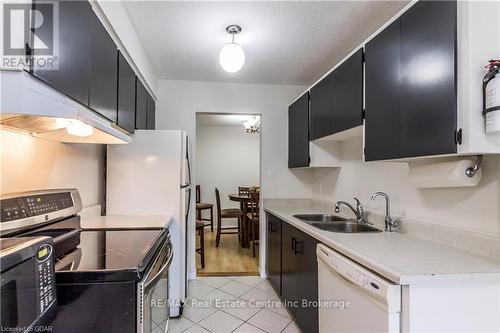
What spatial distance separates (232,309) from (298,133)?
1926 mm

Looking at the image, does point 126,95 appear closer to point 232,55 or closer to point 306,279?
point 232,55

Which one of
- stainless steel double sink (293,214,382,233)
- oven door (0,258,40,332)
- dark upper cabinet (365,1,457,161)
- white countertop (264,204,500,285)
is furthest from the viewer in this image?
stainless steel double sink (293,214,382,233)

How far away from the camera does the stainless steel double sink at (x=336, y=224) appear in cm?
221

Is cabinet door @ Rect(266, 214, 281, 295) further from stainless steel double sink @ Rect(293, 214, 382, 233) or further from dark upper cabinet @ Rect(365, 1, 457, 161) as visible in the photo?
dark upper cabinet @ Rect(365, 1, 457, 161)

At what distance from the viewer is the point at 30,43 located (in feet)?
2.83

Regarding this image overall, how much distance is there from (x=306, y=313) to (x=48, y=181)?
1.87 meters

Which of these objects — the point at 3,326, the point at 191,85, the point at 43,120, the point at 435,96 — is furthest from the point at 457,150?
the point at 191,85

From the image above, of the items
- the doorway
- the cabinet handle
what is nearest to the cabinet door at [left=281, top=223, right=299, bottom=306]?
the cabinet handle

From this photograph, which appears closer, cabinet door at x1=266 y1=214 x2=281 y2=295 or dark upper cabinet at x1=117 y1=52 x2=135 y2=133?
dark upper cabinet at x1=117 y1=52 x2=135 y2=133

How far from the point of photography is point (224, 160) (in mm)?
6289

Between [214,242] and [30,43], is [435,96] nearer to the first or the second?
[30,43]

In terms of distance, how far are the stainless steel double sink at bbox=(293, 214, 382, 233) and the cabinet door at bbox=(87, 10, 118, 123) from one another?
1.70 metres

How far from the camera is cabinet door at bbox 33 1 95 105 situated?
3.36 ft

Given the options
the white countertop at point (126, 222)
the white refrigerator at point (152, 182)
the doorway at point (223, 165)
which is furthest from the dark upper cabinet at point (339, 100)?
the doorway at point (223, 165)
